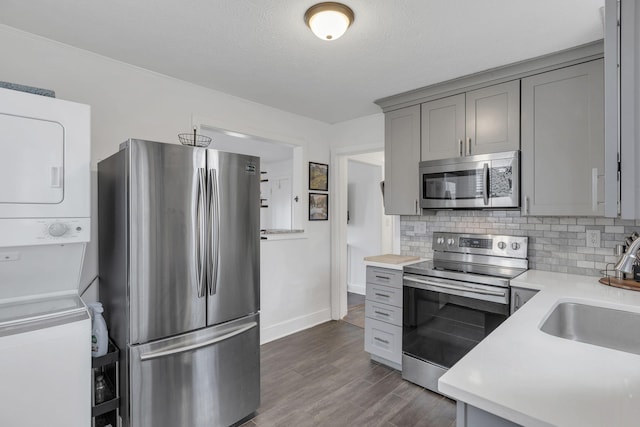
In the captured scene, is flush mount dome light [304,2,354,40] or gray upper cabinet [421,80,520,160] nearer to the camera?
flush mount dome light [304,2,354,40]

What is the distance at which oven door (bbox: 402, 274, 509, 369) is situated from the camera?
2224mm

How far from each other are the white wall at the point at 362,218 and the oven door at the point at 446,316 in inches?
99.0

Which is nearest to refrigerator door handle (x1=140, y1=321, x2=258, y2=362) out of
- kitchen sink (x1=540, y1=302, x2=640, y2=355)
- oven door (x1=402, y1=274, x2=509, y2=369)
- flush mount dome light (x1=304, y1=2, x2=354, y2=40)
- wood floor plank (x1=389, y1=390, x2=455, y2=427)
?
wood floor plank (x1=389, y1=390, x2=455, y2=427)

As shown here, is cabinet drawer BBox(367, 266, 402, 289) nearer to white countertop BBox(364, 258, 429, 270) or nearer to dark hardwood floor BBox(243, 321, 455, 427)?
white countertop BBox(364, 258, 429, 270)

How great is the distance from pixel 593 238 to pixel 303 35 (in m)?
2.46

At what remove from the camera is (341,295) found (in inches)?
162

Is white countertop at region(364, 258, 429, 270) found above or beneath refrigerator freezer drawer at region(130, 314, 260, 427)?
above

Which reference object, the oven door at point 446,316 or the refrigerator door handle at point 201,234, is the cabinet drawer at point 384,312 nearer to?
the oven door at point 446,316

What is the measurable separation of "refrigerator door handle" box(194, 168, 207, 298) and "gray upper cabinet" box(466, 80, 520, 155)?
209 cm

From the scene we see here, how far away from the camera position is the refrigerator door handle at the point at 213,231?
196 cm

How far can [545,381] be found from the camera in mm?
842

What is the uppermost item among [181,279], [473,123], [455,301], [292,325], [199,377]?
[473,123]

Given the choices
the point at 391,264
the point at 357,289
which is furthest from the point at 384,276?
the point at 357,289

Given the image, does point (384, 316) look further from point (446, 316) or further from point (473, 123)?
point (473, 123)
